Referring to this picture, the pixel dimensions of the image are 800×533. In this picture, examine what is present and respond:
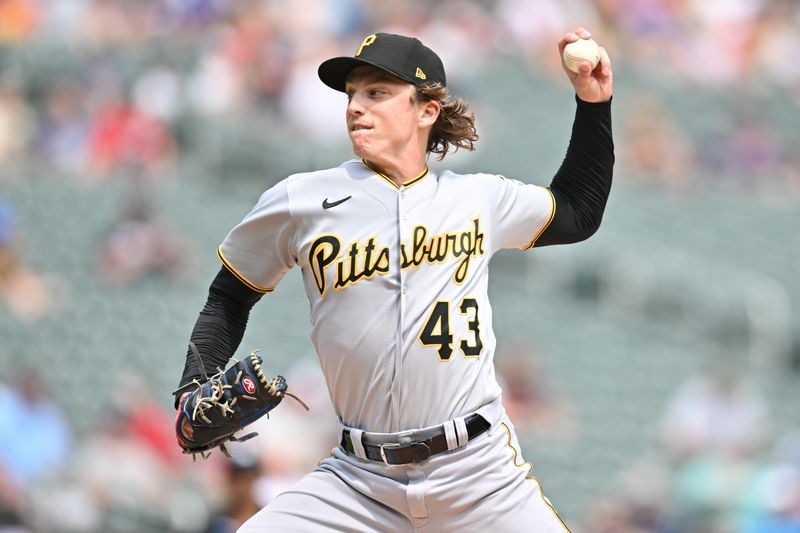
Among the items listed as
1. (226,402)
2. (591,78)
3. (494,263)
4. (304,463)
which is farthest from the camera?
(494,263)

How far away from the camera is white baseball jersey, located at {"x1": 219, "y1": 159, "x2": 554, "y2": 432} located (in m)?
2.90

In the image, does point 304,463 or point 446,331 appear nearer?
point 446,331

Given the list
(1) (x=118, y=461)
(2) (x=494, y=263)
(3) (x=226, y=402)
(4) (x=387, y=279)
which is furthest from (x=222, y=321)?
(2) (x=494, y=263)

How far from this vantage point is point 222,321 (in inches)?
121

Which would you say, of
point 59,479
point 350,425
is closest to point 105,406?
point 59,479

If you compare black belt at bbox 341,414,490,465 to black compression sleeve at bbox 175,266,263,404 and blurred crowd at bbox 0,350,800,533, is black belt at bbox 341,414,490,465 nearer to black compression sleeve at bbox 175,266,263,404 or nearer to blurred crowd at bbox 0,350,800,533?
black compression sleeve at bbox 175,266,263,404

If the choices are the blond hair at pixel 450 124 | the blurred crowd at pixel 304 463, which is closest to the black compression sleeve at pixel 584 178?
the blond hair at pixel 450 124

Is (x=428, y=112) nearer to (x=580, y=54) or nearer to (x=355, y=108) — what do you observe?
(x=355, y=108)

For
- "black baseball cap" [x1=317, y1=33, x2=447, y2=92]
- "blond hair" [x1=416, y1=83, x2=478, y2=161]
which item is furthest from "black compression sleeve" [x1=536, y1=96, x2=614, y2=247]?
"black baseball cap" [x1=317, y1=33, x2=447, y2=92]

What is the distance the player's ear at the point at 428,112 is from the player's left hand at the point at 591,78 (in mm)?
344

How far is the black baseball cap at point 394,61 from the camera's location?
2.99 metres

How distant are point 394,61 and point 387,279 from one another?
1.77 feet

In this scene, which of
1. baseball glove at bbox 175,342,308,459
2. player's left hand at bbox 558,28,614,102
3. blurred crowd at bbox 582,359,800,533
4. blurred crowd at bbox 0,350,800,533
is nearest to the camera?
baseball glove at bbox 175,342,308,459

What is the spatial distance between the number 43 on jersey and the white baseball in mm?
657
